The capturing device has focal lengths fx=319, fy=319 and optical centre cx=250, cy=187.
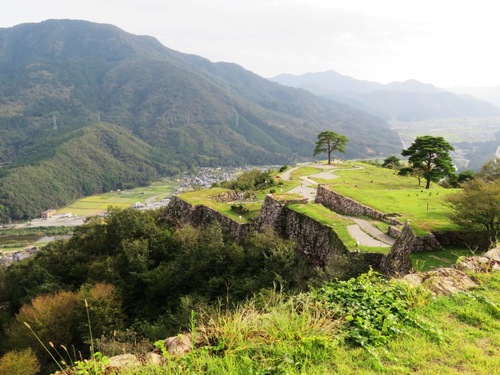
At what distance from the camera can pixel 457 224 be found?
1292cm

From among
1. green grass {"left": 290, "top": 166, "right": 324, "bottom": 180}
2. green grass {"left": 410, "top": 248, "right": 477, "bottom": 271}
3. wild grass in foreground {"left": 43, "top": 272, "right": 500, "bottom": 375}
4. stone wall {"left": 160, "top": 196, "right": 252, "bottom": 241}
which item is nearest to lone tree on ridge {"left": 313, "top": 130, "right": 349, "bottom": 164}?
green grass {"left": 290, "top": 166, "right": 324, "bottom": 180}

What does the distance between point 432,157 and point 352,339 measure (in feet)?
82.9

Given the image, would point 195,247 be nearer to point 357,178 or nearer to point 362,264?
point 362,264

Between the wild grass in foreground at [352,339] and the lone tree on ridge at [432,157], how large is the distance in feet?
74.3

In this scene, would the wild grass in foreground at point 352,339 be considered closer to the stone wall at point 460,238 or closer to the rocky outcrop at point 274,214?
the stone wall at point 460,238

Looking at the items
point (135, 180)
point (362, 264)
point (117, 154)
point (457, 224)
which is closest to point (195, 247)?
point (362, 264)

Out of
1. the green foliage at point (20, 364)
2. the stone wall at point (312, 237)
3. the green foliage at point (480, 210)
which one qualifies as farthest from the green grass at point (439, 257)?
the green foliage at point (20, 364)

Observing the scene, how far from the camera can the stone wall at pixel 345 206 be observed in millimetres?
17731

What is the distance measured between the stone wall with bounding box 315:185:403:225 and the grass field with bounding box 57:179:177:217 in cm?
8987

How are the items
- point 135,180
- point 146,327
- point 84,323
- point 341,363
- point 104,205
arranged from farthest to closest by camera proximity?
point 135,180
point 104,205
point 84,323
point 146,327
point 341,363

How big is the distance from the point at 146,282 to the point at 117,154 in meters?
150

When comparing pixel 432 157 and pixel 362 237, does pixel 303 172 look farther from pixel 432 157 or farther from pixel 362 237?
pixel 362 237

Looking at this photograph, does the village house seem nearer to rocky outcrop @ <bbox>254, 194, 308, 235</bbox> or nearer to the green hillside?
the green hillside

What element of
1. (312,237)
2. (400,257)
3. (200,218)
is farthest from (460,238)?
(200,218)
